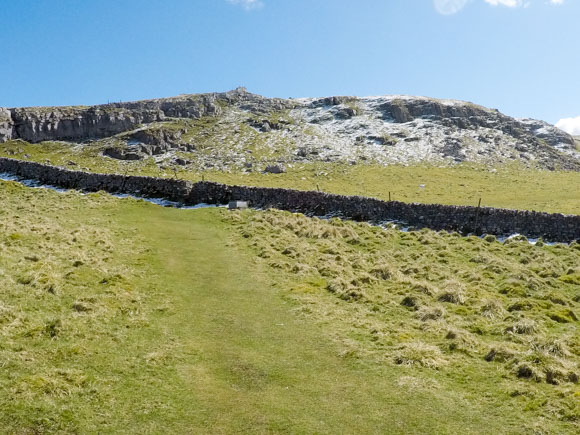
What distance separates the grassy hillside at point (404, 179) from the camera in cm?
7081

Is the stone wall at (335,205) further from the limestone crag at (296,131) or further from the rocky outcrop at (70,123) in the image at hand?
the rocky outcrop at (70,123)

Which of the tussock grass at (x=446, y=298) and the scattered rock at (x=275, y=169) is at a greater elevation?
the scattered rock at (x=275, y=169)

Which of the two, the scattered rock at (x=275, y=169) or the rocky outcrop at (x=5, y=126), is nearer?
the scattered rock at (x=275, y=169)

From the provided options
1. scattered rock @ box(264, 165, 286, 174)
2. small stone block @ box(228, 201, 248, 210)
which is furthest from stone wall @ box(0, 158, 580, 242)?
scattered rock @ box(264, 165, 286, 174)

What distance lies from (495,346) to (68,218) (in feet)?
122

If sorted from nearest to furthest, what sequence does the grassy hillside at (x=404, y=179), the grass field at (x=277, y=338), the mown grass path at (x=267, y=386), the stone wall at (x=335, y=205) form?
the mown grass path at (x=267, y=386) → the grass field at (x=277, y=338) → the stone wall at (x=335, y=205) → the grassy hillside at (x=404, y=179)

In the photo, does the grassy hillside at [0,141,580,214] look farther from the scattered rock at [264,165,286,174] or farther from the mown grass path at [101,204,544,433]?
the mown grass path at [101,204,544,433]

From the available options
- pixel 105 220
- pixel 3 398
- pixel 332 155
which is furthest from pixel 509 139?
pixel 3 398

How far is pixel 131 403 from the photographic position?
12.4 meters

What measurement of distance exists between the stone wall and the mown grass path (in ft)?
90.0

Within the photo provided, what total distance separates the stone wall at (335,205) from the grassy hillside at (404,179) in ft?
55.4

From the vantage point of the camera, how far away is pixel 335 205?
164 ft

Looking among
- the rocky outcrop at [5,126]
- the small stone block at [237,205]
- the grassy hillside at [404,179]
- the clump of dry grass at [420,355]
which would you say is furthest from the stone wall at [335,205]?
the rocky outcrop at [5,126]

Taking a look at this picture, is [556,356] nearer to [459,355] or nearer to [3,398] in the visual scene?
[459,355]
